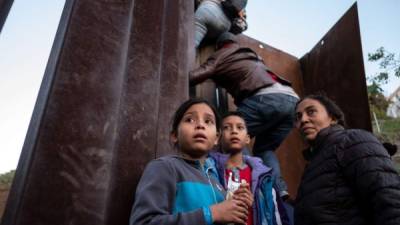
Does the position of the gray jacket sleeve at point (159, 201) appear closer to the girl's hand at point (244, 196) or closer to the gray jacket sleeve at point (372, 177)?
the girl's hand at point (244, 196)

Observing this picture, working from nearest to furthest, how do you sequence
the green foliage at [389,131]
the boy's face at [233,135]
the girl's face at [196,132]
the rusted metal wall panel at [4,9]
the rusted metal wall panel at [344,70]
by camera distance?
1. the rusted metal wall panel at [4,9]
2. the girl's face at [196,132]
3. the boy's face at [233,135]
4. the rusted metal wall panel at [344,70]
5. the green foliage at [389,131]

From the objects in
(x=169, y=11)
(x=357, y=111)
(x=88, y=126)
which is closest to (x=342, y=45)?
(x=357, y=111)

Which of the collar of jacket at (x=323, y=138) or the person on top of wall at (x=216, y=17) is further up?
the person on top of wall at (x=216, y=17)

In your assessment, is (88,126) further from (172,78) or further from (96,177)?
(172,78)

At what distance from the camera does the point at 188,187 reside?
1.37m

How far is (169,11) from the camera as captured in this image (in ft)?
7.76

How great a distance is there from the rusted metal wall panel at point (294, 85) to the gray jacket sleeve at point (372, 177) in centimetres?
198

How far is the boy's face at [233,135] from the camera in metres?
2.31

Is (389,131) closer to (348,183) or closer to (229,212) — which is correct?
(348,183)

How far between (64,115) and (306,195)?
1229 millimetres

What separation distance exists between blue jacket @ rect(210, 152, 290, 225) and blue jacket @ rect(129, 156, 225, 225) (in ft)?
1.60

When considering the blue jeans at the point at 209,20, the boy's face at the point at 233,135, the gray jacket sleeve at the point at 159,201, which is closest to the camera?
the gray jacket sleeve at the point at 159,201

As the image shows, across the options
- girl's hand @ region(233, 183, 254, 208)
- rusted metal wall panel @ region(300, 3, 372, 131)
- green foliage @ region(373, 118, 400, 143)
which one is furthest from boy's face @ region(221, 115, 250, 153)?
green foliage @ region(373, 118, 400, 143)

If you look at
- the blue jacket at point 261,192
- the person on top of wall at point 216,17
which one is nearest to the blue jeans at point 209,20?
the person on top of wall at point 216,17
